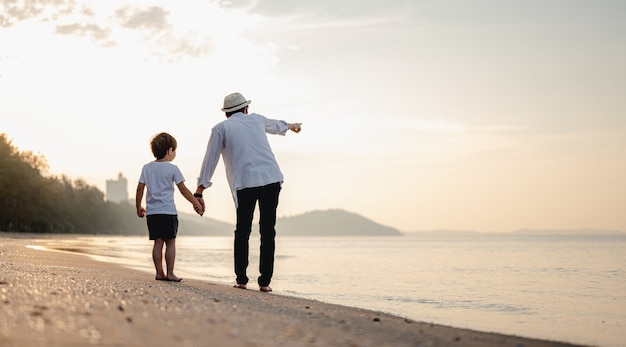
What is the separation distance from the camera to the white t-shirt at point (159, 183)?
7945 mm

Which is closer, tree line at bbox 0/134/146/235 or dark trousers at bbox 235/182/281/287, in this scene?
dark trousers at bbox 235/182/281/287

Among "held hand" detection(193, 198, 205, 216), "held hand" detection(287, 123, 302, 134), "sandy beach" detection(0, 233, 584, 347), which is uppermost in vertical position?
"held hand" detection(287, 123, 302, 134)

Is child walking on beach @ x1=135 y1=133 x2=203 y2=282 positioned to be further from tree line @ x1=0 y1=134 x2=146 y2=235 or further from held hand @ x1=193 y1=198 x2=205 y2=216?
tree line @ x1=0 y1=134 x2=146 y2=235

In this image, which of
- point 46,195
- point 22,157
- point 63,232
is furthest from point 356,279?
point 63,232

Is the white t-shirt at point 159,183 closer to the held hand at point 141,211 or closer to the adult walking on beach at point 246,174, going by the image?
the held hand at point 141,211

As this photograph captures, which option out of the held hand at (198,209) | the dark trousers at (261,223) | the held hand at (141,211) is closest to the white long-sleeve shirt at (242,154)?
the dark trousers at (261,223)

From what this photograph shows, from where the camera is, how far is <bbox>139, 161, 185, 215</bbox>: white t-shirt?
7.95m

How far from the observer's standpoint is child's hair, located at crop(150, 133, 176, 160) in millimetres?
8023

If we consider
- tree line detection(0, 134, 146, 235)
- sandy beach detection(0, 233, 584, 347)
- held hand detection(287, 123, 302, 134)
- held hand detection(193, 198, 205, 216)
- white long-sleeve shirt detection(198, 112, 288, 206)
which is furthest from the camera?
tree line detection(0, 134, 146, 235)

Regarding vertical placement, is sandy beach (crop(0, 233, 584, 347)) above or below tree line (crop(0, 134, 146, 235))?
below

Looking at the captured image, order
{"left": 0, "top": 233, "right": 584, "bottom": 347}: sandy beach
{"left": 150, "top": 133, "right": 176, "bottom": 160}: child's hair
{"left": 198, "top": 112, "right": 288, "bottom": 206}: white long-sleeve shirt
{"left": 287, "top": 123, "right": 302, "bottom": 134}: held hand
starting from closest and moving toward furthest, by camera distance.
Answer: {"left": 0, "top": 233, "right": 584, "bottom": 347}: sandy beach < {"left": 198, "top": 112, "right": 288, "bottom": 206}: white long-sleeve shirt < {"left": 150, "top": 133, "right": 176, "bottom": 160}: child's hair < {"left": 287, "top": 123, "right": 302, "bottom": 134}: held hand

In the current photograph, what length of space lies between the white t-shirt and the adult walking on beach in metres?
0.36

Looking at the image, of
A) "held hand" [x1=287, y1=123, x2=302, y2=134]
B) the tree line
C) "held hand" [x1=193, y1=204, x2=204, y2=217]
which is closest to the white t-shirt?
"held hand" [x1=193, y1=204, x2=204, y2=217]

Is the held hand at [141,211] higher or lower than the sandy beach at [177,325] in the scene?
higher
